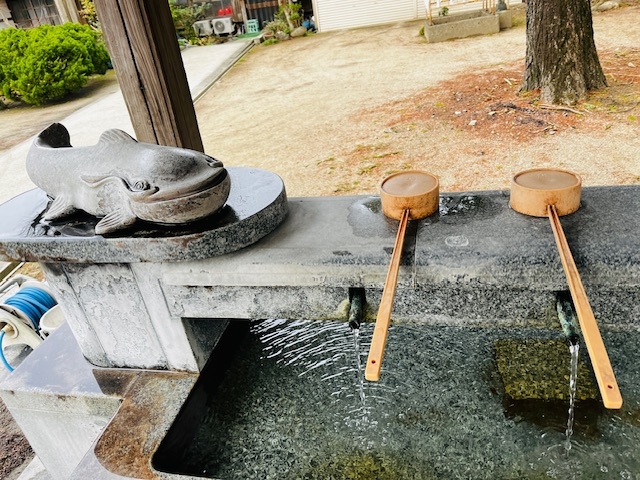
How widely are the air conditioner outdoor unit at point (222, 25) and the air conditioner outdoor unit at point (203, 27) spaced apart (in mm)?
170

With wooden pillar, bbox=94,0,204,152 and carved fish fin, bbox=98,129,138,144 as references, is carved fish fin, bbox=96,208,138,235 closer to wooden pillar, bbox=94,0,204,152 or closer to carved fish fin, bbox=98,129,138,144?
carved fish fin, bbox=98,129,138,144

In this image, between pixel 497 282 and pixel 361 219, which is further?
pixel 361 219

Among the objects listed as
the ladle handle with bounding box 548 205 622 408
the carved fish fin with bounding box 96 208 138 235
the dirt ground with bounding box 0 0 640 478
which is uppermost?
the carved fish fin with bounding box 96 208 138 235

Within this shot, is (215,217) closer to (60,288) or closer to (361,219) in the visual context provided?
(361,219)

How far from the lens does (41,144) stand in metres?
2.40

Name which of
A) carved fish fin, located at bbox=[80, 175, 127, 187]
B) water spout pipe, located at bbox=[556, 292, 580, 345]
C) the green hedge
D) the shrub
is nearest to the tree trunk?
Answer: water spout pipe, located at bbox=[556, 292, 580, 345]

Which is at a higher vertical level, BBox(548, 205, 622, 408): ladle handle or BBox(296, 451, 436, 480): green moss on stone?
BBox(548, 205, 622, 408): ladle handle

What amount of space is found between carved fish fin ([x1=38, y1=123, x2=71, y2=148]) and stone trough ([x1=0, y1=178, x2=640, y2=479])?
0.29 meters

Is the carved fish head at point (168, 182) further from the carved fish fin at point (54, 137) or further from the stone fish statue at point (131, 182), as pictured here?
the carved fish fin at point (54, 137)

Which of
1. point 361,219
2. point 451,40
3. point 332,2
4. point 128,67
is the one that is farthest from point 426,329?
point 332,2

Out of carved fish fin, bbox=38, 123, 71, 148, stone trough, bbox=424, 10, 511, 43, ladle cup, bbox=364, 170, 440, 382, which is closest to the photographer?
ladle cup, bbox=364, 170, 440, 382

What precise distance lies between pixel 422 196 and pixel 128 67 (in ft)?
5.59

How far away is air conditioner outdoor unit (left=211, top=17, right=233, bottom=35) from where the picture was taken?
18.8 m

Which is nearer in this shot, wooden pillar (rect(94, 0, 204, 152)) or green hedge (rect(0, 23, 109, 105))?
wooden pillar (rect(94, 0, 204, 152))
